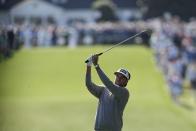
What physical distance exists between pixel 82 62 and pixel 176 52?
13.1 feet

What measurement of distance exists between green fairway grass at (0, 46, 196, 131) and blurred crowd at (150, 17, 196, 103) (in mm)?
454

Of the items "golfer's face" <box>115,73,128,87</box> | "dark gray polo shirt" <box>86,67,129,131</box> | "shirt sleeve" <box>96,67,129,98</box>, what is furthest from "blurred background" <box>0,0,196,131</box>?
"shirt sleeve" <box>96,67,129,98</box>

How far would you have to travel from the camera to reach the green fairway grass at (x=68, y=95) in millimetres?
19812

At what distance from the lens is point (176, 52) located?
29125 mm

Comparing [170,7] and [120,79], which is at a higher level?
[170,7]

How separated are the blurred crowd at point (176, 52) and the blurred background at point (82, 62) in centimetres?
4

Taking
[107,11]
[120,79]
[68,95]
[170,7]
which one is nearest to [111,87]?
[120,79]

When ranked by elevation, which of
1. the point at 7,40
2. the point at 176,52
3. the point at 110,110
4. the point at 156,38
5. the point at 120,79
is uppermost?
the point at 156,38

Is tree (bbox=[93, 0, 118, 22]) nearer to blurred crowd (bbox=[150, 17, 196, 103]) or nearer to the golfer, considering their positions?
blurred crowd (bbox=[150, 17, 196, 103])

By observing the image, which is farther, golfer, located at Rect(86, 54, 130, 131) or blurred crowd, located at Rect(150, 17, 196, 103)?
blurred crowd, located at Rect(150, 17, 196, 103)

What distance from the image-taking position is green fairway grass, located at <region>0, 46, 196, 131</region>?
1981 cm

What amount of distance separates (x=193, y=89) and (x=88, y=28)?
996 centimetres

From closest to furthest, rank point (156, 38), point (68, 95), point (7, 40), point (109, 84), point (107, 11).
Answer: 1. point (109, 84)
2. point (7, 40)
3. point (68, 95)
4. point (156, 38)
5. point (107, 11)

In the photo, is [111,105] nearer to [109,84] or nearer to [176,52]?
[109,84]
